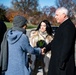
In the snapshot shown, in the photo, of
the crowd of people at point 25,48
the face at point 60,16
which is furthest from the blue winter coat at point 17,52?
the face at point 60,16

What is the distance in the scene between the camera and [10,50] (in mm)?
5262

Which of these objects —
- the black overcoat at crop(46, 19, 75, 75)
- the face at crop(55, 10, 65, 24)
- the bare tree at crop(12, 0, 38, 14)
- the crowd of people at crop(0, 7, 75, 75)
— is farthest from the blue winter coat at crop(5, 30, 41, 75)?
the bare tree at crop(12, 0, 38, 14)

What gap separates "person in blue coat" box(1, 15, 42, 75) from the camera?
5.20m

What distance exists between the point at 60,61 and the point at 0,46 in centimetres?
112

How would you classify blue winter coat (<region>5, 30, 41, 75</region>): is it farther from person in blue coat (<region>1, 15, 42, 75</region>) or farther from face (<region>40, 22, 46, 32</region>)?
face (<region>40, 22, 46, 32</region>)

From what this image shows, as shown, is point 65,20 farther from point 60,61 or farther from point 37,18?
point 37,18

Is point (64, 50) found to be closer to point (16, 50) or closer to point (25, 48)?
point (25, 48)

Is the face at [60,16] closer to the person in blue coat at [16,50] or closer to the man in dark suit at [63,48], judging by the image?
the man in dark suit at [63,48]

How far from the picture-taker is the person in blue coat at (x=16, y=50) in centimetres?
520

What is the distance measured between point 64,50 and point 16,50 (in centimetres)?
86

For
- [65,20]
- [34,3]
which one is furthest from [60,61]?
[34,3]

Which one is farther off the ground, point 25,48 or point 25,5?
point 25,5

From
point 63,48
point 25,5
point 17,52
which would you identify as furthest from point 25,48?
point 25,5

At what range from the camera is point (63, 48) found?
5270mm
